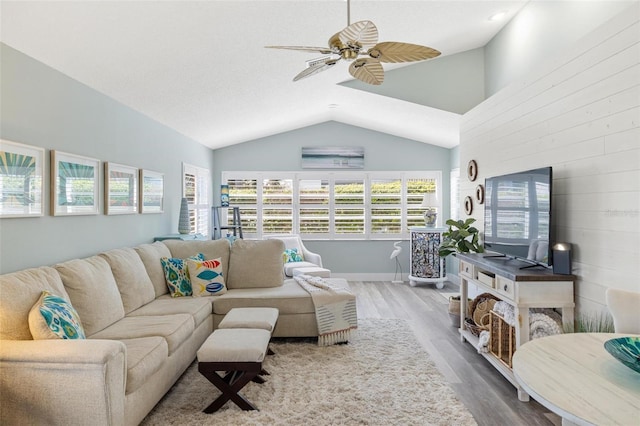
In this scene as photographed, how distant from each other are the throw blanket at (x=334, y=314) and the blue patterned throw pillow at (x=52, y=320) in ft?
6.90

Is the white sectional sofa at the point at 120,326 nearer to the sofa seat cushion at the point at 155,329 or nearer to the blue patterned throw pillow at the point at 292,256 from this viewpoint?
the sofa seat cushion at the point at 155,329

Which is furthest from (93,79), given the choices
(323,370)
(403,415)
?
(403,415)

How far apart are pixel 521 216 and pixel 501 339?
0.98 metres

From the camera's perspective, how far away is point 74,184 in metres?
3.13

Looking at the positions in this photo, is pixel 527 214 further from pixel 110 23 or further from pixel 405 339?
pixel 110 23

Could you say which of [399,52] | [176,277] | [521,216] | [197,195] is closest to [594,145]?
[521,216]

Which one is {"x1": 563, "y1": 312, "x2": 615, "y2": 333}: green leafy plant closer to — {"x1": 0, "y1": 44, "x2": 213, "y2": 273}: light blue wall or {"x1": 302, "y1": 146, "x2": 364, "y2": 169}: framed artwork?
{"x1": 0, "y1": 44, "x2": 213, "y2": 273}: light blue wall

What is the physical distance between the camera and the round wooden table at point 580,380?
43.1 inches

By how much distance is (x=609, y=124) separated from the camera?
2.46 meters

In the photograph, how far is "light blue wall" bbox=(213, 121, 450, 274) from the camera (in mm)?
7355

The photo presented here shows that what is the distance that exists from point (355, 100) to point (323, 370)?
387cm

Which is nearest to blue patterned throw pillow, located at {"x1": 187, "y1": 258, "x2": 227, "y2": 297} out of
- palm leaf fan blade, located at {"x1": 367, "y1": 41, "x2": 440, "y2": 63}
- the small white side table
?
palm leaf fan blade, located at {"x1": 367, "y1": 41, "x2": 440, "y2": 63}

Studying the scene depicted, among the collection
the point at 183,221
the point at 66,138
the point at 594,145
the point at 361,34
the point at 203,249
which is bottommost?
the point at 203,249

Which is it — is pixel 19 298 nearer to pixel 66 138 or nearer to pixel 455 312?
pixel 66 138
